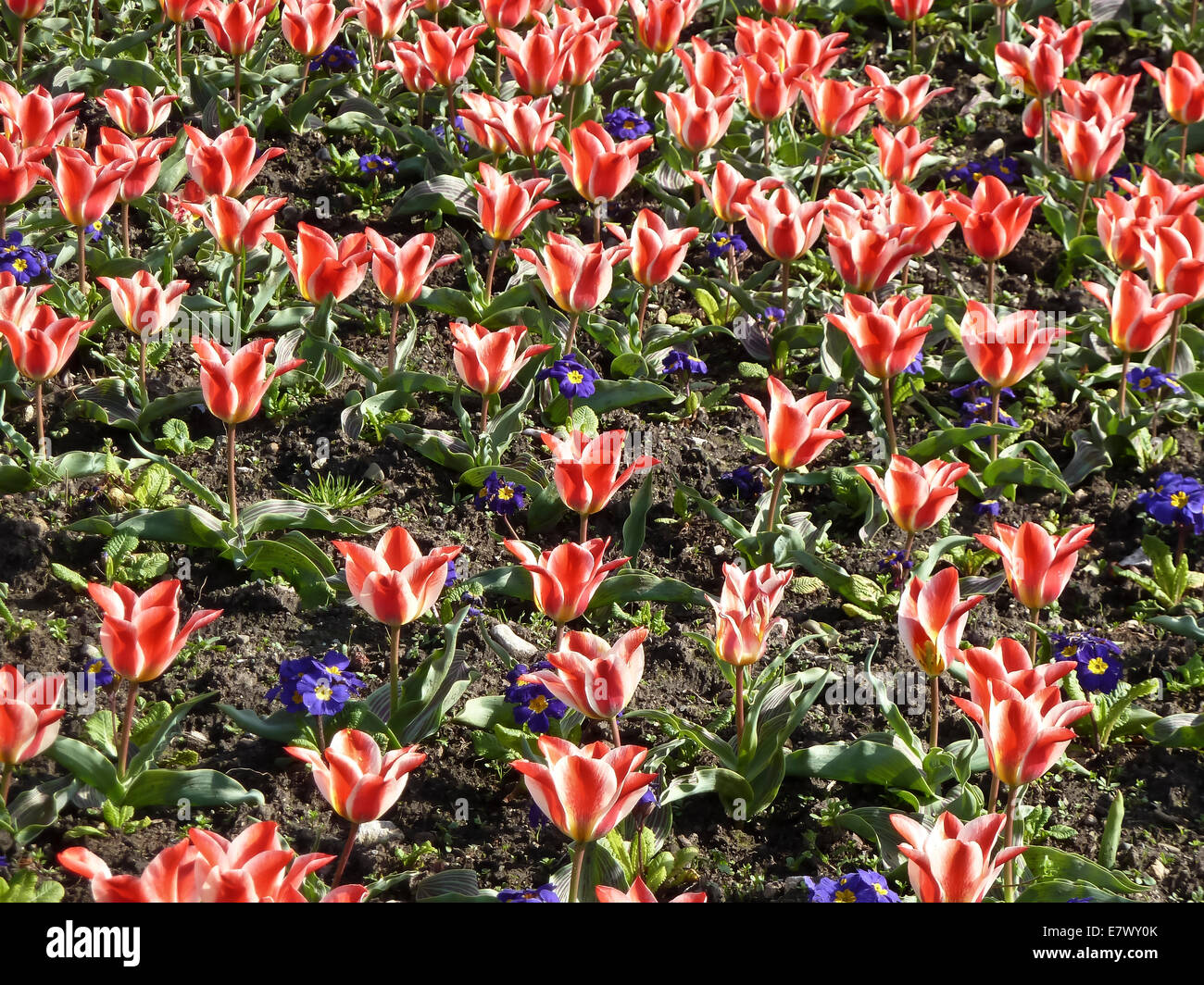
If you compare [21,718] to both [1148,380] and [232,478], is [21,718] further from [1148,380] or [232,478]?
[1148,380]

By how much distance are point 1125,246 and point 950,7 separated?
253 centimetres

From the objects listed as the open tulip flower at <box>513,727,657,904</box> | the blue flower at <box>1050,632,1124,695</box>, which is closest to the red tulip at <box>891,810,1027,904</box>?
the open tulip flower at <box>513,727,657,904</box>

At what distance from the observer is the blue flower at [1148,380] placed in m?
3.92

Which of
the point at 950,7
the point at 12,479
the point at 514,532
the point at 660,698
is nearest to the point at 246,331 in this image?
the point at 12,479

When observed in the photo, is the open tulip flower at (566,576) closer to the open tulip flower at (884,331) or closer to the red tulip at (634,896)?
the red tulip at (634,896)

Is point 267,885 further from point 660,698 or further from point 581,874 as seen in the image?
point 660,698

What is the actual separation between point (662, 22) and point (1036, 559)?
2891mm

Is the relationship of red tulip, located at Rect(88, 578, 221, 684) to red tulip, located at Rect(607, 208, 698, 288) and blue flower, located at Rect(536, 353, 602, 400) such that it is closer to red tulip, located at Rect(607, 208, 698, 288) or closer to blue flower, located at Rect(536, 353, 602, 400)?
blue flower, located at Rect(536, 353, 602, 400)

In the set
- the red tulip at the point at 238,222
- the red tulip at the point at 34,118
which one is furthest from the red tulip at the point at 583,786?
the red tulip at the point at 34,118

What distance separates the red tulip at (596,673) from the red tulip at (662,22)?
122 inches

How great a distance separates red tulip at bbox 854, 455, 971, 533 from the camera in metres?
2.98

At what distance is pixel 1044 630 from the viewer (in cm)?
323

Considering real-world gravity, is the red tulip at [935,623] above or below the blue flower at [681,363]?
below

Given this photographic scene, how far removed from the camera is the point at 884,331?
3404 mm
